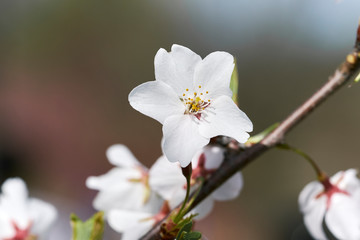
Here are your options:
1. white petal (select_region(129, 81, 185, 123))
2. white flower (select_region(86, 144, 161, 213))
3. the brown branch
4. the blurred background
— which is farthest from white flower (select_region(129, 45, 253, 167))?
the blurred background

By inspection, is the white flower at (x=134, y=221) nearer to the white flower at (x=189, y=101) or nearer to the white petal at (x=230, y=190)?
the white petal at (x=230, y=190)

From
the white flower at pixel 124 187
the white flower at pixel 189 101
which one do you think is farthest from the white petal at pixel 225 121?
the white flower at pixel 124 187

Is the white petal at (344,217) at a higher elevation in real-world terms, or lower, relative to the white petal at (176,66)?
lower

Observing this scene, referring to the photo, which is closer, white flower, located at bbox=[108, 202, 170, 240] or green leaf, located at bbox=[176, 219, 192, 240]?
green leaf, located at bbox=[176, 219, 192, 240]

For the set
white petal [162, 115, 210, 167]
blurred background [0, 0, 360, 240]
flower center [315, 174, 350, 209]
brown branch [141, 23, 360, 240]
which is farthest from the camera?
blurred background [0, 0, 360, 240]

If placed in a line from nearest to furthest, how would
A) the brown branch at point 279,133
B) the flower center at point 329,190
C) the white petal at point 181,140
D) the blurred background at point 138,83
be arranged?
1. the white petal at point 181,140
2. the brown branch at point 279,133
3. the flower center at point 329,190
4. the blurred background at point 138,83

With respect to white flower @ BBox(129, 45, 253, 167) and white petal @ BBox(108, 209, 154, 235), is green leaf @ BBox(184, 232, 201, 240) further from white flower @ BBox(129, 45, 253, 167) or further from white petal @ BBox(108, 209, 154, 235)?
white petal @ BBox(108, 209, 154, 235)

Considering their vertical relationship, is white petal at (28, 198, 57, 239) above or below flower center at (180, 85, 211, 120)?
below

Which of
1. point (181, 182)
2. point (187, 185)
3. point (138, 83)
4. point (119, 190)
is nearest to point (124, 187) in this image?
point (119, 190)

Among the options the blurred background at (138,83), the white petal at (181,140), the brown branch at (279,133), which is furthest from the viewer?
the blurred background at (138,83)
